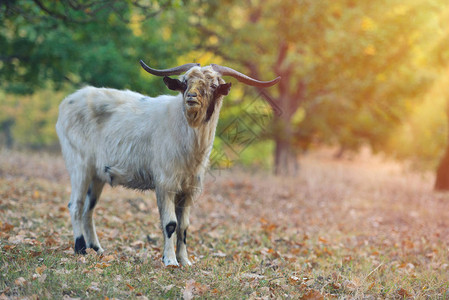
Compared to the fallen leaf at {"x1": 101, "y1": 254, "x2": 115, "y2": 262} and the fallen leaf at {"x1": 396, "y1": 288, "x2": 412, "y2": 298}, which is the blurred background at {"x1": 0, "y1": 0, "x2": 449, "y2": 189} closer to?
the fallen leaf at {"x1": 101, "y1": 254, "x2": 115, "y2": 262}

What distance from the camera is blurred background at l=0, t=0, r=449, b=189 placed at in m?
12.7

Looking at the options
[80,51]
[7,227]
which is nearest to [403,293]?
[7,227]

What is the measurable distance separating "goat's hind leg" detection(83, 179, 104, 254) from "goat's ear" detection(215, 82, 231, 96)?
2.36 metres

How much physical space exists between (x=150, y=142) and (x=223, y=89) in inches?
49.3

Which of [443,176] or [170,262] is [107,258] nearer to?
[170,262]

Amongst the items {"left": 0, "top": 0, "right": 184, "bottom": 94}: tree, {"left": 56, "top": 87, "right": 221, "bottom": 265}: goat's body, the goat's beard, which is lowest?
{"left": 56, "top": 87, "right": 221, "bottom": 265}: goat's body

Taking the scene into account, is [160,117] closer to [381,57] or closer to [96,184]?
[96,184]

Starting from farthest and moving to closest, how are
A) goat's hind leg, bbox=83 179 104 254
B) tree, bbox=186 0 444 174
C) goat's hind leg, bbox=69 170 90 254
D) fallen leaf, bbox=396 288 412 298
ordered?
tree, bbox=186 0 444 174 → goat's hind leg, bbox=83 179 104 254 → goat's hind leg, bbox=69 170 90 254 → fallen leaf, bbox=396 288 412 298

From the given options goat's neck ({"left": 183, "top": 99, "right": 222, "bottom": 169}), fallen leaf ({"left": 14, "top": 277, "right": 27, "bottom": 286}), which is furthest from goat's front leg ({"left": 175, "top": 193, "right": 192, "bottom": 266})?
fallen leaf ({"left": 14, "top": 277, "right": 27, "bottom": 286})

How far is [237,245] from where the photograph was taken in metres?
7.11

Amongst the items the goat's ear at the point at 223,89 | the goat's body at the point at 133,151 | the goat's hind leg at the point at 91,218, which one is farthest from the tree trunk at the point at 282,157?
the goat's ear at the point at 223,89

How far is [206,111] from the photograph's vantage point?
498cm

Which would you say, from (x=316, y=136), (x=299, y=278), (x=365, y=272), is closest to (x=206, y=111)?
(x=299, y=278)

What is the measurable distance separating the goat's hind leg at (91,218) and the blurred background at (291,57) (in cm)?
552
